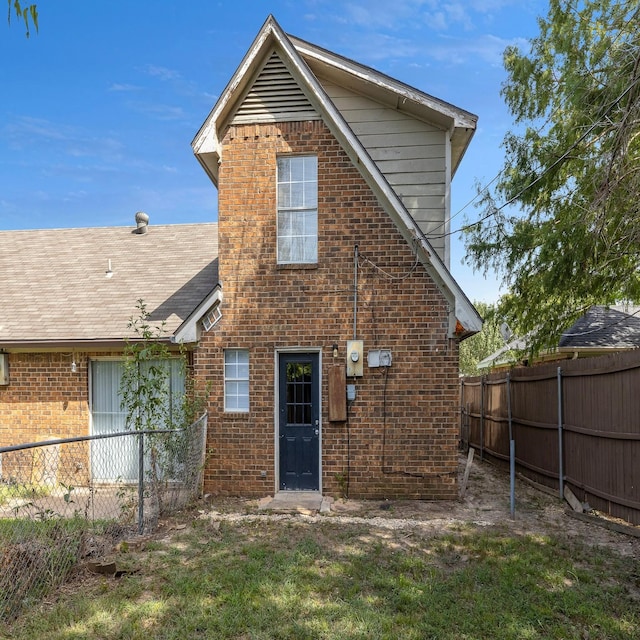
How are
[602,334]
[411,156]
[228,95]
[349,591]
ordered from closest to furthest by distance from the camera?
[349,591] → [228,95] → [411,156] → [602,334]

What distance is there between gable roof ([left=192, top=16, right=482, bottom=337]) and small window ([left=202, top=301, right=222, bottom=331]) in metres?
2.55

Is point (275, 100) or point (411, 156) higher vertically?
point (275, 100)

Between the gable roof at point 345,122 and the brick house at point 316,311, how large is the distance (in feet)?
0.07

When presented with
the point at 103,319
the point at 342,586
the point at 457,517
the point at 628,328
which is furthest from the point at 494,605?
the point at 628,328

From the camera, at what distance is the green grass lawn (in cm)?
414

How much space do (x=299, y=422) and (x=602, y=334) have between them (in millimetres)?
9201

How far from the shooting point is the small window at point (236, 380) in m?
8.52

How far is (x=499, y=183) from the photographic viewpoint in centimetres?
1042

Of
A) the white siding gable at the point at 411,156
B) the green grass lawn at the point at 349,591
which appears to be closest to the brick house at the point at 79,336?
the white siding gable at the point at 411,156

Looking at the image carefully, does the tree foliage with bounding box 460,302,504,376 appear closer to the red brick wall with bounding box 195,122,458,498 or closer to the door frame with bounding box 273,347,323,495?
the red brick wall with bounding box 195,122,458,498

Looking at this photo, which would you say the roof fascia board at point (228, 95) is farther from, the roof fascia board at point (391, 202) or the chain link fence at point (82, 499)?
the chain link fence at point (82, 499)

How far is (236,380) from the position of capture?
337 inches

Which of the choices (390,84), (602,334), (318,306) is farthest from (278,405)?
(602,334)

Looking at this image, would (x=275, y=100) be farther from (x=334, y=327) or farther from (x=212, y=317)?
(x=334, y=327)
